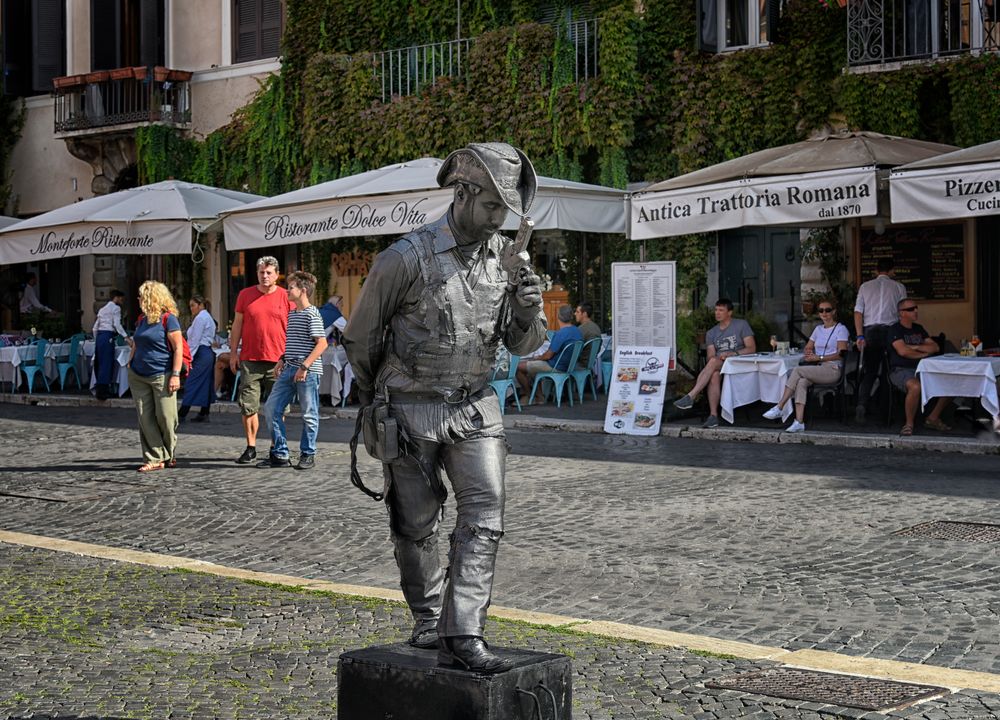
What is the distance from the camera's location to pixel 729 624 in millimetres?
6277

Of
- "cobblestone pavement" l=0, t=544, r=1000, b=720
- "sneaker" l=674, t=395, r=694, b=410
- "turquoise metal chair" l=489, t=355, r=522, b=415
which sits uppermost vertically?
"turquoise metal chair" l=489, t=355, r=522, b=415

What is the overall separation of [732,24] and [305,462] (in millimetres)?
10453

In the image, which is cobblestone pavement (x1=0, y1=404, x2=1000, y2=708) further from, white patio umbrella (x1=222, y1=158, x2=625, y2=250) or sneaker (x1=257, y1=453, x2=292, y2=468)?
Answer: white patio umbrella (x1=222, y1=158, x2=625, y2=250)

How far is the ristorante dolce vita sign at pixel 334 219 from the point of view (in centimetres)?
1605

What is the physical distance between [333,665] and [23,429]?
12.0 metres

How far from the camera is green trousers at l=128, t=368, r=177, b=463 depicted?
12.2 metres

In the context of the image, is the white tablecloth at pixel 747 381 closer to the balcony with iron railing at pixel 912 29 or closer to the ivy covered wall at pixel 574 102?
the ivy covered wall at pixel 574 102

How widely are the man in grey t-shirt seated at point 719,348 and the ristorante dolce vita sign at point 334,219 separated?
3.18 meters

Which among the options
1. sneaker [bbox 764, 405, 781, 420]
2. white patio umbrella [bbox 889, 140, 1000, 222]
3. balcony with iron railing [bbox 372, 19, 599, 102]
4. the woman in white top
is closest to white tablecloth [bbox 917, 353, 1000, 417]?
white patio umbrella [bbox 889, 140, 1000, 222]

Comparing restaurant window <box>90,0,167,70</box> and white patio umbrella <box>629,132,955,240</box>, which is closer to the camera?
white patio umbrella <box>629,132,955,240</box>

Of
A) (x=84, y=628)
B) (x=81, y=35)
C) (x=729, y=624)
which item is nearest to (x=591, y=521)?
(x=729, y=624)

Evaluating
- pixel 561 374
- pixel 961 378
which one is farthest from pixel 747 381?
pixel 561 374

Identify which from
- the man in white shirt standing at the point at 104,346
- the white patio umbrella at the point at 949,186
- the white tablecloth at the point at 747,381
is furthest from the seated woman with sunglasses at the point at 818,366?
the man in white shirt standing at the point at 104,346

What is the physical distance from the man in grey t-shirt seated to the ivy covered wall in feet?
13.6
